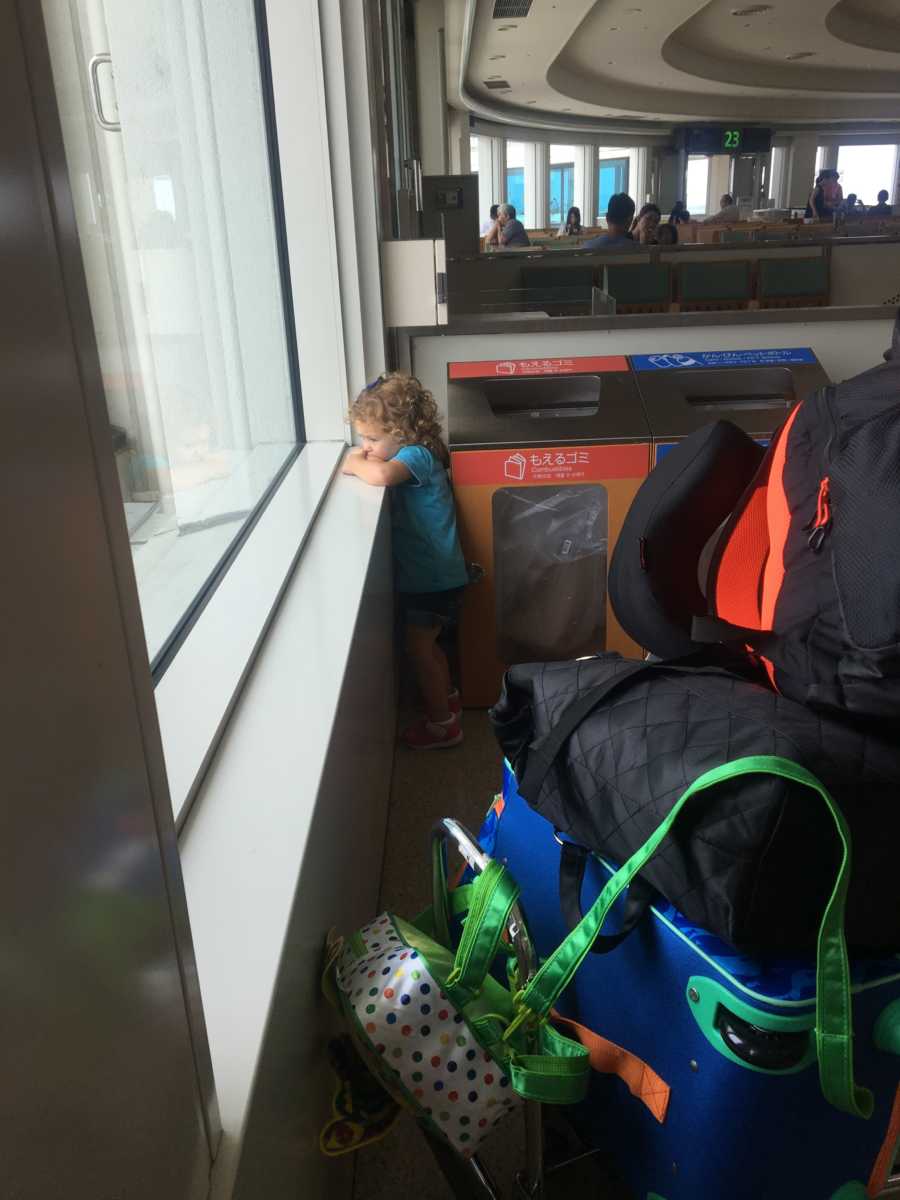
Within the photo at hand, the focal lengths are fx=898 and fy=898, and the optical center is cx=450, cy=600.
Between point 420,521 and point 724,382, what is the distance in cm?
107

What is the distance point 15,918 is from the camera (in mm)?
368

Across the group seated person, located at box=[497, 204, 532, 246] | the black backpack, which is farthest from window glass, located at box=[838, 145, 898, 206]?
the black backpack

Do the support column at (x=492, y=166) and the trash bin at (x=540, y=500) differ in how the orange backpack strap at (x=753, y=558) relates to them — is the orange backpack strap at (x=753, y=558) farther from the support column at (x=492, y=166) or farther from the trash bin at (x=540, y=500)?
the support column at (x=492, y=166)

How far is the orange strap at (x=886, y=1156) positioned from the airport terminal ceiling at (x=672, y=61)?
10.4 metres

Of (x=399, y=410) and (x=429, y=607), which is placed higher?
(x=399, y=410)

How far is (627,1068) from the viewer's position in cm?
107

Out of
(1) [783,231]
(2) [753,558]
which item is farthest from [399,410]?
(1) [783,231]

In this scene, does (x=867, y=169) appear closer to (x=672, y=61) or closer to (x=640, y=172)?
(x=640, y=172)

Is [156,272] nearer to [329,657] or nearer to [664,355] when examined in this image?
[329,657]

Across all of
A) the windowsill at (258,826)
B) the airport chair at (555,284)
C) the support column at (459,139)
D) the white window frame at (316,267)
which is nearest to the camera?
the windowsill at (258,826)

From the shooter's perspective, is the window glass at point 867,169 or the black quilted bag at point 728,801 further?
the window glass at point 867,169

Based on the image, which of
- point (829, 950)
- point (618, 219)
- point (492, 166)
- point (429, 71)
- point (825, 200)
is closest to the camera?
point (829, 950)

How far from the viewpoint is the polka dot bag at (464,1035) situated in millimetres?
940

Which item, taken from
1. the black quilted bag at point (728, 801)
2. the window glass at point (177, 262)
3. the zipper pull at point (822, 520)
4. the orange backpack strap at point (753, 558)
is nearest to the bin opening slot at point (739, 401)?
the window glass at point (177, 262)
